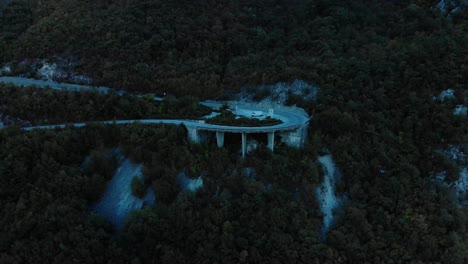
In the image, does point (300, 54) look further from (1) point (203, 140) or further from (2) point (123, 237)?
(2) point (123, 237)

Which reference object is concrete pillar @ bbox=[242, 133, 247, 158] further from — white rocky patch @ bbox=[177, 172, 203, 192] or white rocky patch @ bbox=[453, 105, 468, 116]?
white rocky patch @ bbox=[453, 105, 468, 116]

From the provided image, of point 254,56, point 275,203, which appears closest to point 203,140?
point 275,203

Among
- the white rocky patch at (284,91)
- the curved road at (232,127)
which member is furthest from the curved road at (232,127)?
the white rocky patch at (284,91)

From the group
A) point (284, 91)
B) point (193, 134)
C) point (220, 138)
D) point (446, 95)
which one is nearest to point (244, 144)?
point (220, 138)

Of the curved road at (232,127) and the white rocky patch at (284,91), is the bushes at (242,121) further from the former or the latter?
the white rocky patch at (284,91)

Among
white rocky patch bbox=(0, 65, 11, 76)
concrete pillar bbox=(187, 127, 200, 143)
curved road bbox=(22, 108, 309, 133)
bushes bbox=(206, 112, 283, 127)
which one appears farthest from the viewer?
white rocky patch bbox=(0, 65, 11, 76)

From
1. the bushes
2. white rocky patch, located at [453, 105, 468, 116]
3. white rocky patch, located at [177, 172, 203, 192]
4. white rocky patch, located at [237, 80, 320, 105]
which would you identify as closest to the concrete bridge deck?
the bushes

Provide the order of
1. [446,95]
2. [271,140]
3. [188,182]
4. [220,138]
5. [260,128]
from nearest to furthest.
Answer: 1. [188,182]
2. [260,128]
3. [271,140]
4. [220,138]
5. [446,95]

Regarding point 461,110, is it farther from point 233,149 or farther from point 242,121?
point 233,149

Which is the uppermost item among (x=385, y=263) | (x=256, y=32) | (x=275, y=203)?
(x=256, y=32)
